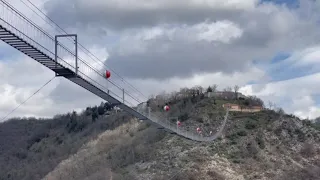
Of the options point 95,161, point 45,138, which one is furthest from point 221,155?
point 45,138

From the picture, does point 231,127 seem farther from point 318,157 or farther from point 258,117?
point 318,157

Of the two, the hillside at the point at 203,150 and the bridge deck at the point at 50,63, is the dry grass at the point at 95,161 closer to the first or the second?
the hillside at the point at 203,150

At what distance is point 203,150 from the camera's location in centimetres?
7138

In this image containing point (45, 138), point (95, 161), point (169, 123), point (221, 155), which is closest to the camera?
point (169, 123)

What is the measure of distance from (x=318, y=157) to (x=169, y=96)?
35.7 m

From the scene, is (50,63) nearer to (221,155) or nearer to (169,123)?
(169,123)

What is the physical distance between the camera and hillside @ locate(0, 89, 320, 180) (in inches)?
2692

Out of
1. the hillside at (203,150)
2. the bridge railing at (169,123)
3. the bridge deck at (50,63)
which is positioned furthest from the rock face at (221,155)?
the bridge deck at (50,63)

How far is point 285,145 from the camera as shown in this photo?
79.8m

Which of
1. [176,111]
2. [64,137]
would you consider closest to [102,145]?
[176,111]

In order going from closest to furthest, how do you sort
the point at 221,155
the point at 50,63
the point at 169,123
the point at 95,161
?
1. the point at 50,63
2. the point at 169,123
3. the point at 221,155
4. the point at 95,161

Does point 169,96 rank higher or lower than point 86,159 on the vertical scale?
higher

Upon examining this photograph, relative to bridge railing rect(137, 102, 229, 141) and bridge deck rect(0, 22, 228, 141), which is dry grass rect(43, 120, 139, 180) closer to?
bridge railing rect(137, 102, 229, 141)

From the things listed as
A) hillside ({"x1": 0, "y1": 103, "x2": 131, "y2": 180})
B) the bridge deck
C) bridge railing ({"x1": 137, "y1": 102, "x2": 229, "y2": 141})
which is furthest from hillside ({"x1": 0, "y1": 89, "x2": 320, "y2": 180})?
the bridge deck
